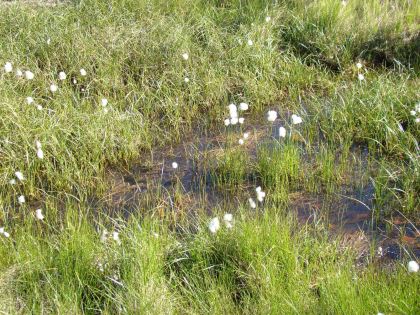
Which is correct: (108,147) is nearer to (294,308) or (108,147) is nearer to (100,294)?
(100,294)

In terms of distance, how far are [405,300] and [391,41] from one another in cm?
425

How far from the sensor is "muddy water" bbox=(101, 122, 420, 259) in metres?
4.43

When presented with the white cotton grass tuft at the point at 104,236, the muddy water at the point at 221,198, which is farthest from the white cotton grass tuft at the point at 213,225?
the muddy water at the point at 221,198

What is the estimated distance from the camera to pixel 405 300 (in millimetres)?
3275

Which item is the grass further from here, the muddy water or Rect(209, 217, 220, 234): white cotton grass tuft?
Rect(209, 217, 220, 234): white cotton grass tuft

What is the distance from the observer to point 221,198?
16.7 ft

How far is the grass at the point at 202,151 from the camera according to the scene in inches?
146

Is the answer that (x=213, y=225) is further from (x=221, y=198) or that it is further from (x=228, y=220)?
(x=221, y=198)

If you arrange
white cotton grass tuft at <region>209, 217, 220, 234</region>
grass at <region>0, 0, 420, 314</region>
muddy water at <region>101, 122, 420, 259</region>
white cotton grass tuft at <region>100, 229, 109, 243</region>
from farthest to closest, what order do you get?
muddy water at <region>101, 122, 420, 259</region>
white cotton grass tuft at <region>100, 229, 109, 243</region>
white cotton grass tuft at <region>209, 217, 220, 234</region>
grass at <region>0, 0, 420, 314</region>

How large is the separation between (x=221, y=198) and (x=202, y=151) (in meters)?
0.82

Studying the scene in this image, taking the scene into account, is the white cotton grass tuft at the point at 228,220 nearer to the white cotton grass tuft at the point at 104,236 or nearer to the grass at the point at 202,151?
the grass at the point at 202,151

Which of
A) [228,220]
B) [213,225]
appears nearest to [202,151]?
[228,220]

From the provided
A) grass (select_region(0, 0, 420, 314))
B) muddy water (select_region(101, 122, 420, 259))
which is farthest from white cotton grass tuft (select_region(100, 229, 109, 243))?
muddy water (select_region(101, 122, 420, 259))

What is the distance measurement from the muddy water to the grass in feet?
0.08
